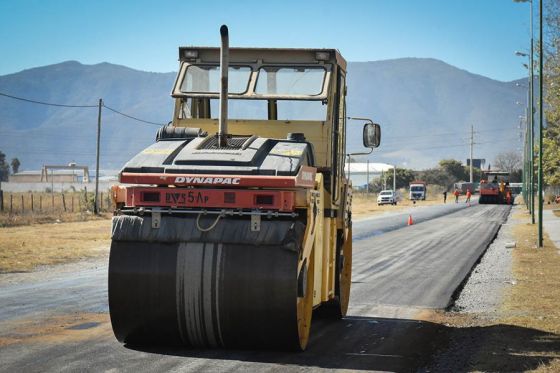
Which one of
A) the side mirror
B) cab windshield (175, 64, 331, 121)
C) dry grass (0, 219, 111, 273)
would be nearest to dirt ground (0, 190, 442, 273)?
dry grass (0, 219, 111, 273)

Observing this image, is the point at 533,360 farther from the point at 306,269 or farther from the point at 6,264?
the point at 6,264

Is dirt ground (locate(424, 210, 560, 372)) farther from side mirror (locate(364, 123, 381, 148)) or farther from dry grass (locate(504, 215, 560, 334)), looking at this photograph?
side mirror (locate(364, 123, 381, 148))

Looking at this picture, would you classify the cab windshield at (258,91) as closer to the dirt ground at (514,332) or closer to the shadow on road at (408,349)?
the shadow on road at (408,349)

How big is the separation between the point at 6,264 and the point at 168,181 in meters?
14.9

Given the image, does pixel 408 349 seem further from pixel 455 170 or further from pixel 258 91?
pixel 455 170

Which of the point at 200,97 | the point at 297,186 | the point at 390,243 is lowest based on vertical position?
the point at 390,243

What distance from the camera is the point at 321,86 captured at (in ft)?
36.4

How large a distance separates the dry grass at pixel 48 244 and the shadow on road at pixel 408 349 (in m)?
12.2

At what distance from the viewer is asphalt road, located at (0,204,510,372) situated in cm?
887

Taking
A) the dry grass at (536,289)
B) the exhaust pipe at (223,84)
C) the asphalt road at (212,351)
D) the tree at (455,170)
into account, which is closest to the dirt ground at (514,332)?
the dry grass at (536,289)

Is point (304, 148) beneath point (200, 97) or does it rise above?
beneath

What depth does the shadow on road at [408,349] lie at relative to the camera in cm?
917

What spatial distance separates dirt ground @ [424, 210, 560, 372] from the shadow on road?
12mm

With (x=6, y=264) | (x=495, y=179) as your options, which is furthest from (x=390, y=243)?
(x=495, y=179)
